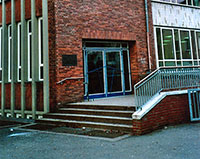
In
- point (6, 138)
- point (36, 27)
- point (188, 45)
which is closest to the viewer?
point (6, 138)

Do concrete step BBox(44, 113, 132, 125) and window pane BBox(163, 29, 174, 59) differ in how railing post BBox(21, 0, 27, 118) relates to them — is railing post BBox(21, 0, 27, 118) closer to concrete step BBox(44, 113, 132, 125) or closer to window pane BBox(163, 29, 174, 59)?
concrete step BBox(44, 113, 132, 125)

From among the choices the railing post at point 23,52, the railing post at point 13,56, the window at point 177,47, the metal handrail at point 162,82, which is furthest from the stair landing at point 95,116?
the window at point 177,47

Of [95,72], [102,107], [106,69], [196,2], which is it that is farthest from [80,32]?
[196,2]

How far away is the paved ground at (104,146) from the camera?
4367 millimetres

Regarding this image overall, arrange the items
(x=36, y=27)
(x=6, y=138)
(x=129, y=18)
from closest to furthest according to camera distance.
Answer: (x=6, y=138) → (x=36, y=27) → (x=129, y=18)

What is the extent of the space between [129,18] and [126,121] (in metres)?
6.48

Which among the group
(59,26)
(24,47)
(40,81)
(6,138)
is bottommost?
(6,138)

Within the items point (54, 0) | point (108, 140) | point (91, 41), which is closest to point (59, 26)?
point (54, 0)

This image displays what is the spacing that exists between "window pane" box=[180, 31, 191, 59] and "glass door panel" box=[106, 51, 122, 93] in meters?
4.57

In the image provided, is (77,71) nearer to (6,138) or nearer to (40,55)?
(40,55)

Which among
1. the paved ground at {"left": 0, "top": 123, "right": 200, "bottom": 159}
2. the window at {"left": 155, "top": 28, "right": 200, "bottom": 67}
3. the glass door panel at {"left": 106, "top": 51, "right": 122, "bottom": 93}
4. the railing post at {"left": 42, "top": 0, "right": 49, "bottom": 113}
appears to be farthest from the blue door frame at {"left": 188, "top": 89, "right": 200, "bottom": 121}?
the railing post at {"left": 42, "top": 0, "right": 49, "bottom": 113}

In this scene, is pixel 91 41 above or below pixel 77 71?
above

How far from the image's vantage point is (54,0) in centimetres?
909

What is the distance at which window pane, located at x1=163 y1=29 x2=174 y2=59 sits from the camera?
12.3m
